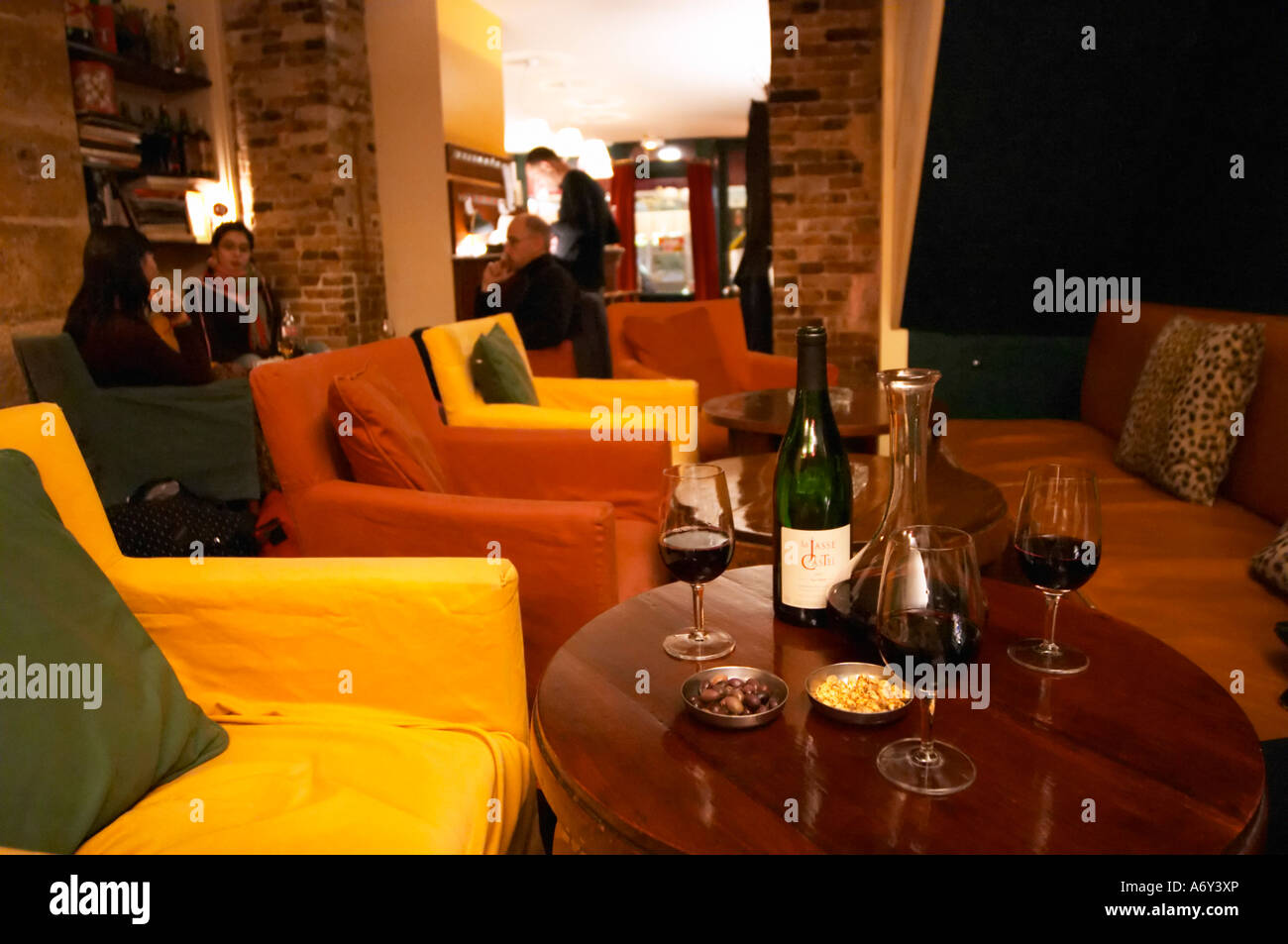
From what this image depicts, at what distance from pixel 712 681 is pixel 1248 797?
452 mm

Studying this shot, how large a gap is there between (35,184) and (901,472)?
4.13 metres

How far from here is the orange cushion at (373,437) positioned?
69.1 inches

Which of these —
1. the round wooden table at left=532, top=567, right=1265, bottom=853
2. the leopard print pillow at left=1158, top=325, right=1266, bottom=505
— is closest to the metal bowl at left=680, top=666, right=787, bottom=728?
the round wooden table at left=532, top=567, right=1265, bottom=853

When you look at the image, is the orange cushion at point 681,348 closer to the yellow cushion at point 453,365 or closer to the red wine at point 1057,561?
the yellow cushion at point 453,365

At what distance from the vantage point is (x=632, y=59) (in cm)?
729

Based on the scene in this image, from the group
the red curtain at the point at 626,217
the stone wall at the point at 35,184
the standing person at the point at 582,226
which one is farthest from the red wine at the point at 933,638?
the red curtain at the point at 626,217

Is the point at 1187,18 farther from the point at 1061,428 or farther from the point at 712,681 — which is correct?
the point at 712,681

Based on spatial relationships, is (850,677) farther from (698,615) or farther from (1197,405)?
(1197,405)

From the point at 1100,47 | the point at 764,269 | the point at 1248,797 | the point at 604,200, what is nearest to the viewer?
the point at 1248,797

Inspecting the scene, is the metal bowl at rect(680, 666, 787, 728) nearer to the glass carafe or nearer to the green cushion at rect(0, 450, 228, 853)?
the glass carafe

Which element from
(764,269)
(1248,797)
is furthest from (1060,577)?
(764,269)

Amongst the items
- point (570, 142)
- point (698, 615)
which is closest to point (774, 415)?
point (698, 615)

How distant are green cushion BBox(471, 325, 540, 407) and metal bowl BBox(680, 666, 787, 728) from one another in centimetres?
193

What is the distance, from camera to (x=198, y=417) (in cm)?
329
